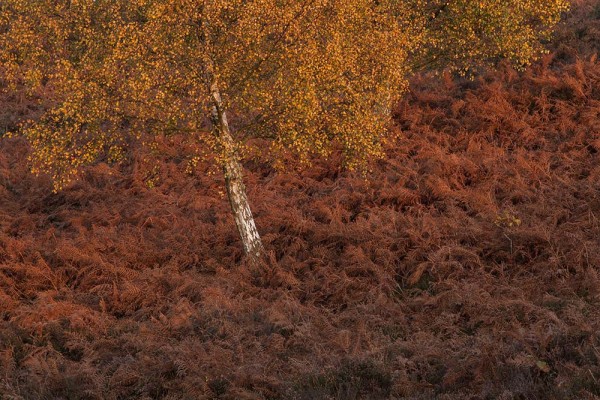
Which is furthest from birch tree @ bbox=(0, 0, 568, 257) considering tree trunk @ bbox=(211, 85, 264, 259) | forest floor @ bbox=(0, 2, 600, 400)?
forest floor @ bbox=(0, 2, 600, 400)

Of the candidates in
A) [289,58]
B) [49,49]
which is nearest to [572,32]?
[289,58]

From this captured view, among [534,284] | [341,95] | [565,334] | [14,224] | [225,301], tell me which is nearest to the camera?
[565,334]

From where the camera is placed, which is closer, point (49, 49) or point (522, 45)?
point (49, 49)

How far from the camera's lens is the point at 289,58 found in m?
15.8

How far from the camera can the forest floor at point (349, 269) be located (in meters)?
10.3

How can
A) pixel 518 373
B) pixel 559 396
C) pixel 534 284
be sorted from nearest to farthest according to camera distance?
pixel 559 396 < pixel 518 373 < pixel 534 284

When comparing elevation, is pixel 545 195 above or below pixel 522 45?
below

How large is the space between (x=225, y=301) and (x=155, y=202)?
8.91m

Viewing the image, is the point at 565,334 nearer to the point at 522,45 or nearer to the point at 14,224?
the point at 522,45

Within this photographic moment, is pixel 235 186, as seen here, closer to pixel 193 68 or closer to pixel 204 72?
pixel 204 72

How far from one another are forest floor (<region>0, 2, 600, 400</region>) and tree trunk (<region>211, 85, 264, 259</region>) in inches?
28.4

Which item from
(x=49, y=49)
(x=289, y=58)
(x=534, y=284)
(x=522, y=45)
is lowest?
(x=534, y=284)

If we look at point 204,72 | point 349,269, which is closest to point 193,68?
point 204,72

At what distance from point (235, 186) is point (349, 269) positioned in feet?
12.5
